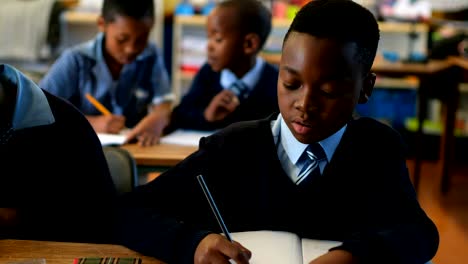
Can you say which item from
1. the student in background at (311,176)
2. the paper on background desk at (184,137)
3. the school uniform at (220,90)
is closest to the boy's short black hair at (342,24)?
the student in background at (311,176)

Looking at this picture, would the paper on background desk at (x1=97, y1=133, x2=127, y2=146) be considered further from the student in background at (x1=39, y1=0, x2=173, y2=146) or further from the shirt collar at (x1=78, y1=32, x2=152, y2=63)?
the shirt collar at (x1=78, y1=32, x2=152, y2=63)

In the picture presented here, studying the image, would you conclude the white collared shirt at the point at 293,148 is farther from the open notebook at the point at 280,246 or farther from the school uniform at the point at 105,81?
the school uniform at the point at 105,81

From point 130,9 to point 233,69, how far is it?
0.44 metres

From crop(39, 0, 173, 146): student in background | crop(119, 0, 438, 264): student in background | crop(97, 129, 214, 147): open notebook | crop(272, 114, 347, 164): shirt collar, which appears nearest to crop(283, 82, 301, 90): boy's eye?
crop(119, 0, 438, 264): student in background

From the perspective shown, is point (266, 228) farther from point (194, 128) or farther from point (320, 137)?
point (194, 128)

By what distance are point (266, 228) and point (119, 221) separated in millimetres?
258

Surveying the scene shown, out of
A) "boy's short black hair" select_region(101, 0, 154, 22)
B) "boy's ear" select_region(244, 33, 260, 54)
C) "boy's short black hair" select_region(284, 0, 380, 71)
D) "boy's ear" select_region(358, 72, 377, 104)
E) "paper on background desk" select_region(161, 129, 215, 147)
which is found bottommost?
"paper on background desk" select_region(161, 129, 215, 147)

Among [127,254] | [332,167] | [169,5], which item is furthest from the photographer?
[169,5]

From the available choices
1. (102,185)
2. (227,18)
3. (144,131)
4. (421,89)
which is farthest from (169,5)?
(102,185)

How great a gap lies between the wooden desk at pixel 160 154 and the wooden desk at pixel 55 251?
87cm

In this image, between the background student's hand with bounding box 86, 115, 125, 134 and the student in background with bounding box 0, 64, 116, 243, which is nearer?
the student in background with bounding box 0, 64, 116, 243

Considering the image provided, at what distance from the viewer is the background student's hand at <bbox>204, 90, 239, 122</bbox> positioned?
2229mm

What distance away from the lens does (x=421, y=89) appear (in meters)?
3.62

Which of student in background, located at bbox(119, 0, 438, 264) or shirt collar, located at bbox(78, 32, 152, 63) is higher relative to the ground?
student in background, located at bbox(119, 0, 438, 264)
